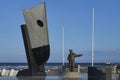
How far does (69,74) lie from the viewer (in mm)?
21250

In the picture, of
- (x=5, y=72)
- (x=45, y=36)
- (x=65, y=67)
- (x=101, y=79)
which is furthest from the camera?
(x=5, y=72)

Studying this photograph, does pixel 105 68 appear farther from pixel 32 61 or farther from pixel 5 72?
pixel 5 72

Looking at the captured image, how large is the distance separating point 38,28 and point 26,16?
0.86m

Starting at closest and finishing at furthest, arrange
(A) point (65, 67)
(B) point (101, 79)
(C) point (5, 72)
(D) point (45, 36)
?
(B) point (101, 79), (D) point (45, 36), (A) point (65, 67), (C) point (5, 72)

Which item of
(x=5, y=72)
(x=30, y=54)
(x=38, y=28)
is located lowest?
(x=5, y=72)

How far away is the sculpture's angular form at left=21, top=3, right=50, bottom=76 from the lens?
2105 cm

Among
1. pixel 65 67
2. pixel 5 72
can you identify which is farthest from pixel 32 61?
pixel 5 72

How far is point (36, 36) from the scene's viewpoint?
21203 millimetres

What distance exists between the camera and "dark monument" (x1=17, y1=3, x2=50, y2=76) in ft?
69.1

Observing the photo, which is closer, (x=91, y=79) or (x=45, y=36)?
(x=91, y=79)

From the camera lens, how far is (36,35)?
21.2 metres

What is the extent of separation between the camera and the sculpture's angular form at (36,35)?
69.1ft

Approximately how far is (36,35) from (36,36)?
0.17 feet

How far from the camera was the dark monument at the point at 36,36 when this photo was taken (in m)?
21.0
